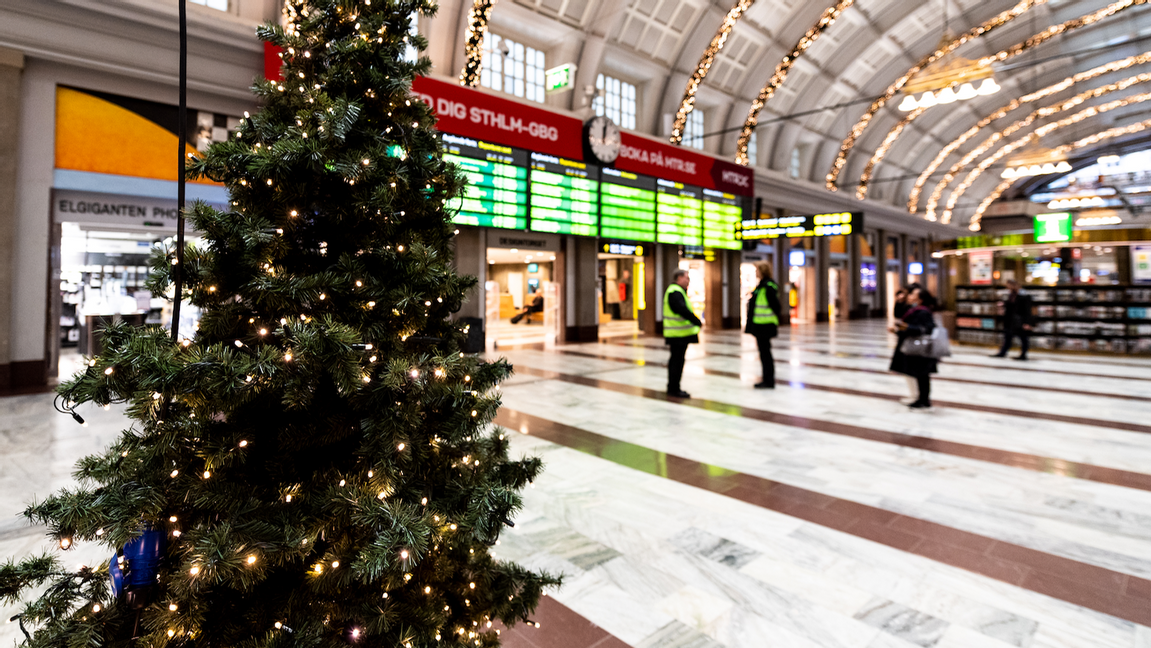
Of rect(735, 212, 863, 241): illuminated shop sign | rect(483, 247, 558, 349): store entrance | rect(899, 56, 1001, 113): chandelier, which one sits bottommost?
rect(483, 247, 558, 349): store entrance

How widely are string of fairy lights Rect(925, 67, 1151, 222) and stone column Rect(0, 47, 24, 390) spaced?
3081 centimetres

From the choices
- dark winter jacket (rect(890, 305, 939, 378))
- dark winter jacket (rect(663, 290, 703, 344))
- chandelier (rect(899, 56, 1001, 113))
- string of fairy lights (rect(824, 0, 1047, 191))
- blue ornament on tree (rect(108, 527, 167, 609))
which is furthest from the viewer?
string of fairy lights (rect(824, 0, 1047, 191))

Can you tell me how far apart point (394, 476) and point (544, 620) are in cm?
113

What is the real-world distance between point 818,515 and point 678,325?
11.6 ft

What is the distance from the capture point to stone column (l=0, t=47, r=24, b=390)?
6676 mm

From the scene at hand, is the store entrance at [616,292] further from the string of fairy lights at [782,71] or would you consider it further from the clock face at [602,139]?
Result: the clock face at [602,139]

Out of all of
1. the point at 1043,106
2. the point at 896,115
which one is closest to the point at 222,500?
the point at 896,115

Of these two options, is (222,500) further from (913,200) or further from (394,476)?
(913,200)

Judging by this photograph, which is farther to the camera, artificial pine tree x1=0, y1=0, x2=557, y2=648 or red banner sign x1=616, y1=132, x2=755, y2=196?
red banner sign x1=616, y1=132, x2=755, y2=196

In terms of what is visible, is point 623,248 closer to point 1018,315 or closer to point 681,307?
point 681,307

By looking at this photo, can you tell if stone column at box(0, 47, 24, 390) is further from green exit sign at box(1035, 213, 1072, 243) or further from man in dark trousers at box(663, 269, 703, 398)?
green exit sign at box(1035, 213, 1072, 243)

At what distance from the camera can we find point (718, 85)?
16.2 meters

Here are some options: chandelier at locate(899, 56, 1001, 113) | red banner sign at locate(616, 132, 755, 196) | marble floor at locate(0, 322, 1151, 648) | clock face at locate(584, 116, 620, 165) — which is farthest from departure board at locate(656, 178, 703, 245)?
marble floor at locate(0, 322, 1151, 648)

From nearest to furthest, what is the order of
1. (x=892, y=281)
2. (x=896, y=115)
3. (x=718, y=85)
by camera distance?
(x=718, y=85)
(x=896, y=115)
(x=892, y=281)
